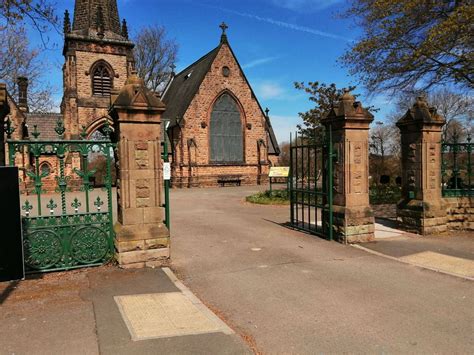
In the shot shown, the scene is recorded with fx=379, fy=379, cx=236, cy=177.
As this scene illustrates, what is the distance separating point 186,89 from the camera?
1384 inches

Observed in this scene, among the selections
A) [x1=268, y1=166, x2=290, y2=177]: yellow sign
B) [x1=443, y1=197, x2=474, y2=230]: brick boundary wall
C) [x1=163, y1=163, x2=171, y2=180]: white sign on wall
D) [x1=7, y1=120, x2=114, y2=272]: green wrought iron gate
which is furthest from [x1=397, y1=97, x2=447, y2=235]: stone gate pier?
[x1=268, y1=166, x2=290, y2=177]: yellow sign

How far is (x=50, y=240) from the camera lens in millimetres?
6012

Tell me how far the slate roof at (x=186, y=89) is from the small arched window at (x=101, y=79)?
5643 millimetres

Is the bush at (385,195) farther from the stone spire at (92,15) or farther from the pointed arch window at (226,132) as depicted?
the stone spire at (92,15)

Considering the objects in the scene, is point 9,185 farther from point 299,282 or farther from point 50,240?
point 299,282

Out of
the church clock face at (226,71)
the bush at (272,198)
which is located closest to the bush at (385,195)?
the bush at (272,198)

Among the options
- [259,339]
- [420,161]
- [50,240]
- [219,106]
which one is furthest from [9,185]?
[219,106]

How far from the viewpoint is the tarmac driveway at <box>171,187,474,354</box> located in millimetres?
3777

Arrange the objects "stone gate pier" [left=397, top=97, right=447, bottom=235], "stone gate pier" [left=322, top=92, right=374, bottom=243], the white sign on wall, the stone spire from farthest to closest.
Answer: the stone spire
"stone gate pier" [left=397, top=97, right=447, bottom=235]
"stone gate pier" [left=322, top=92, right=374, bottom=243]
the white sign on wall

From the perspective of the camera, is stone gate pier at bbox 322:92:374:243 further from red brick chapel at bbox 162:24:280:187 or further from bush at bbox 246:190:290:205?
red brick chapel at bbox 162:24:280:187

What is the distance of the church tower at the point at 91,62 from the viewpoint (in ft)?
102

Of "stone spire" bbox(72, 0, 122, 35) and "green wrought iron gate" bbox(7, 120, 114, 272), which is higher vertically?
"stone spire" bbox(72, 0, 122, 35)

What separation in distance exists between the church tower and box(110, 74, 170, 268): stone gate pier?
26.0 m

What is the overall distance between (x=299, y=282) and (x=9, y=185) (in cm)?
401
